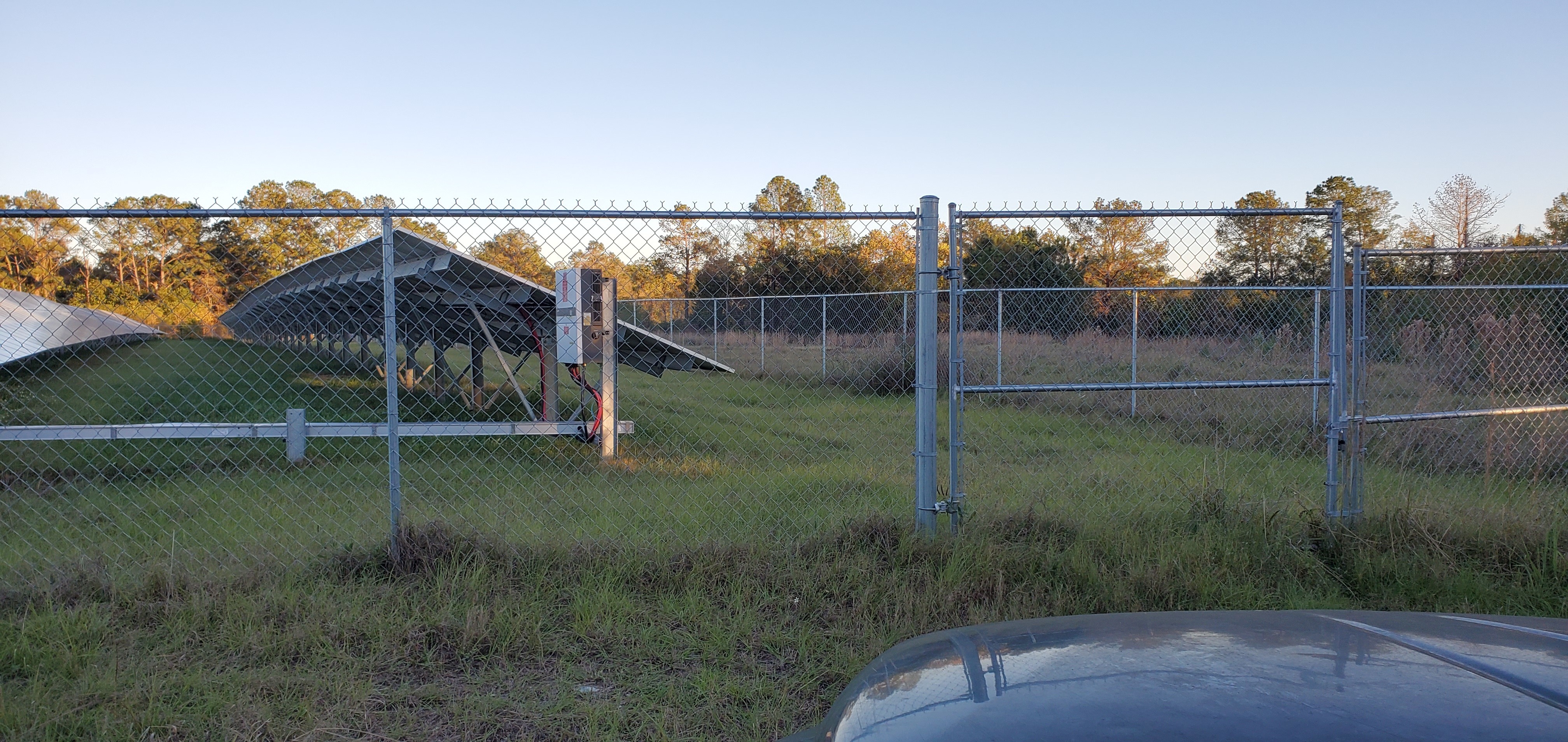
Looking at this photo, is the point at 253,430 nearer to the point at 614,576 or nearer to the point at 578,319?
the point at 578,319

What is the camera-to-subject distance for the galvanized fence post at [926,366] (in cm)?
442

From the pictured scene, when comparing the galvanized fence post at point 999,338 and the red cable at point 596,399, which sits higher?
the galvanized fence post at point 999,338

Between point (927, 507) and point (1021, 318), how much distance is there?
421 inches

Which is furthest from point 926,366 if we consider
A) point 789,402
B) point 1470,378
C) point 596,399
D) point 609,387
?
point 789,402

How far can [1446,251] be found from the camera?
478 centimetres

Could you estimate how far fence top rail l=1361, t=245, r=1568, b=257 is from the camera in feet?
15.6

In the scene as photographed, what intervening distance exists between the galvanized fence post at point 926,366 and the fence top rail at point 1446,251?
247 cm

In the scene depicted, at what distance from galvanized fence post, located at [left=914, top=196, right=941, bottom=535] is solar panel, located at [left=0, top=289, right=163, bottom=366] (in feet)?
18.9

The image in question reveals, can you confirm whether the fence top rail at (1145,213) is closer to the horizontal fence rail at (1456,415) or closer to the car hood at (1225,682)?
the horizontal fence rail at (1456,415)

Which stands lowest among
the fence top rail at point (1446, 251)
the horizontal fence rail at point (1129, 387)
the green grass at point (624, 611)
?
the green grass at point (624, 611)

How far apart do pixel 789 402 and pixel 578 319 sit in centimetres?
465

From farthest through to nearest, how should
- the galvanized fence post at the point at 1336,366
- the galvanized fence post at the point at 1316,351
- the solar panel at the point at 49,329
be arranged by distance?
1. the solar panel at the point at 49,329
2. the galvanized fence post at the point at 1316,351
3. the galvanized fence post at the point at 1336,366

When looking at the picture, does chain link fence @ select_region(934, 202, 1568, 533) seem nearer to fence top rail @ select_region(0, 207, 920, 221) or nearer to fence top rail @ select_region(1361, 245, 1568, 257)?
fence top rail @ select_region(1361, 245, 1568, 257)

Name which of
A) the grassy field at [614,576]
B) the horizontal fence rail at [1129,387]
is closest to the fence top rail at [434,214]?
the horizontal fence rail at [1129,387]
